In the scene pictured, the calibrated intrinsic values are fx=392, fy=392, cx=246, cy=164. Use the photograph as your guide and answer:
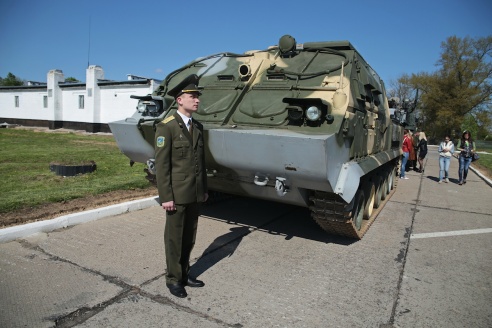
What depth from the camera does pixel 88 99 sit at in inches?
1096

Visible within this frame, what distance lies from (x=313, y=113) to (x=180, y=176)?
1683 millimetres

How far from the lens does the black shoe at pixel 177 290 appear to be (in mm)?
3463

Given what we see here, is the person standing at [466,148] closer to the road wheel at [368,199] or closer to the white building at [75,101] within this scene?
the road wheel at [368,199]

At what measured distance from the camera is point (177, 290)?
3477 mm

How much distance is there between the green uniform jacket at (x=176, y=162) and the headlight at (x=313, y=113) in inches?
55.0

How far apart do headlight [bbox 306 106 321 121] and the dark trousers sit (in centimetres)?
158

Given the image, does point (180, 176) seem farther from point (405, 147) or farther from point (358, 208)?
point (405, 147)

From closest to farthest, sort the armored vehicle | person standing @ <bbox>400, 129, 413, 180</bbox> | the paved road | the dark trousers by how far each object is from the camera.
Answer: the paved road, the dark trousers, the armored vehicle, person standing @ <bbox>400, 129, 413, 180</bbox>

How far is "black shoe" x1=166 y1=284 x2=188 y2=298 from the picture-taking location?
3.46m


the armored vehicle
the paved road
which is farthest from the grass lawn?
the armored vehicle

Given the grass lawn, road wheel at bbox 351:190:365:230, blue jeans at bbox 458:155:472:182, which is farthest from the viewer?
blue jeans at bbox 458:155:472:182

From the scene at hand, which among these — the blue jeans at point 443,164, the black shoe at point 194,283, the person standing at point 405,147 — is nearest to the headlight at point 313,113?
the black shoe at point 194,283

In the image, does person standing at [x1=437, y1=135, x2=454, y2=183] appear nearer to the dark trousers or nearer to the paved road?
the paved road

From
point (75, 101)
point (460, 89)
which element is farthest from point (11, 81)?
point (460, 89)
